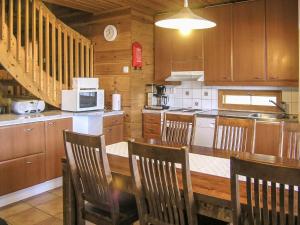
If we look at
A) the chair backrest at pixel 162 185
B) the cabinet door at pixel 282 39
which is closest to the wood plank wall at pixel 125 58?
the cabinet door at pixel 282 39

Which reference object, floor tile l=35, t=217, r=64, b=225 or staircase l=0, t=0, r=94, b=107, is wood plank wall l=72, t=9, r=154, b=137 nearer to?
staircase l=0, t=0, r=94, b=107

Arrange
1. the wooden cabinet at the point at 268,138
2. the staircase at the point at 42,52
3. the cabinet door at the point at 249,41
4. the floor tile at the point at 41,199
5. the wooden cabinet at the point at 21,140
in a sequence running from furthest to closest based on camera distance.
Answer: the cabinet door at the point at 249,41, the staircase at the point at 42,52, the wooden cabinet at the point at 268,138, the floor tile at the point at 41,199, the wooden cabinet at the point at 21,140

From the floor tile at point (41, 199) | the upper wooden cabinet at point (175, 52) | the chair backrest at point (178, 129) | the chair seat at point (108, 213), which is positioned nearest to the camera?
the chair seat at point (108, 213)

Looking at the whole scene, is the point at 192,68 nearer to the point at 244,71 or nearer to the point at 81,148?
the point at 244,71

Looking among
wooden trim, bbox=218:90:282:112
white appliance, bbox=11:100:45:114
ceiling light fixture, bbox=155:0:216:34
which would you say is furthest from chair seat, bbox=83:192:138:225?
wooden trim, bbox=218:90:282:112

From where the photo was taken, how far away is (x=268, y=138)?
371cm

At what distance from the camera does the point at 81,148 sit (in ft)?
6.46

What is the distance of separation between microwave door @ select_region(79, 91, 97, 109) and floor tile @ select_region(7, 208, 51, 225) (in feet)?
4.90

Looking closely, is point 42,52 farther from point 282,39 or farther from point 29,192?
point 282,39

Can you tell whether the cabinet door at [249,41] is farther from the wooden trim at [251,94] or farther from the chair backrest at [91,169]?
the chair backrest at [91,169]

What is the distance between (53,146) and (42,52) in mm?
1317

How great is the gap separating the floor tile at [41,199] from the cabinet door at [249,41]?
8.87 ft

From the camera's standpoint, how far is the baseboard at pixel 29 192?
3313 mm

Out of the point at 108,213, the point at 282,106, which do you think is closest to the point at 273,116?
the point at 282,106
